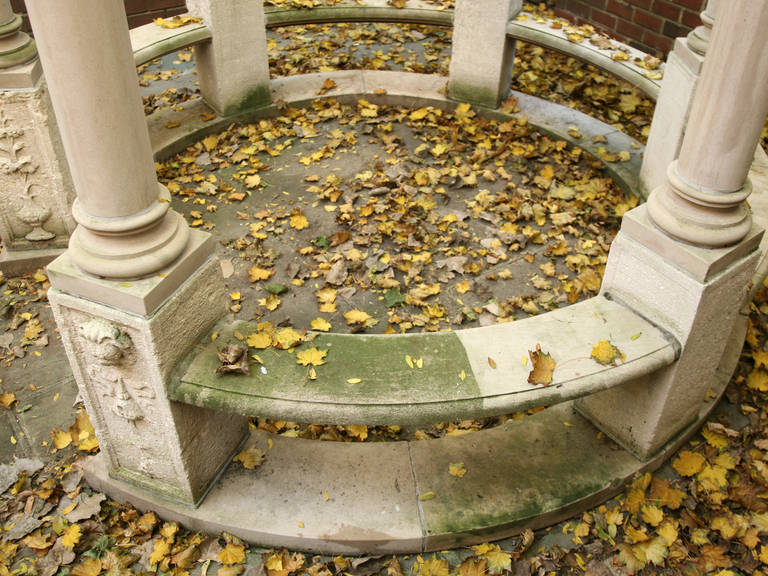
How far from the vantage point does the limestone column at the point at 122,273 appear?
87.5 inches

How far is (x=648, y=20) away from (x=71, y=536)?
6.86 metres

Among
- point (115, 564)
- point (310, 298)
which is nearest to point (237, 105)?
point (310, 298)

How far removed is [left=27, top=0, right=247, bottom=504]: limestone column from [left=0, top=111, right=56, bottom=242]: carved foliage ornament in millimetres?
1895

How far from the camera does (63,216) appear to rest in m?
4.45

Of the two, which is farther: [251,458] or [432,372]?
[251,458]

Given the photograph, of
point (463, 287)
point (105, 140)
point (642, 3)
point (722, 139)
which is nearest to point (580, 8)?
point (642, 3)

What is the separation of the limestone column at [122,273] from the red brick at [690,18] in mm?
5739

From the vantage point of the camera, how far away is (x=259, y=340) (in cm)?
294

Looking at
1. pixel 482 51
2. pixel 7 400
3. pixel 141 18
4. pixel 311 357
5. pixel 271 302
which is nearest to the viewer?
pixel 311 357

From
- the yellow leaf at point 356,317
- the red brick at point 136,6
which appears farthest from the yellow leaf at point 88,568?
the red brick at point 136,6

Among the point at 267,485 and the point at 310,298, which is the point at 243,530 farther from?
the point at 310,298

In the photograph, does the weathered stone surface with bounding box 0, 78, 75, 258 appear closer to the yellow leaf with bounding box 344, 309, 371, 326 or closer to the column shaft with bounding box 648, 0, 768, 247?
the yellow leaf with bounding box 344, 309, 371, 326

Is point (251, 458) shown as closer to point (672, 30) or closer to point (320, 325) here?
point (320, 325)

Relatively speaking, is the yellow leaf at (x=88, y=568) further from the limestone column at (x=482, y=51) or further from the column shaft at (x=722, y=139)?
the limestone column at (x=482, y=51)
